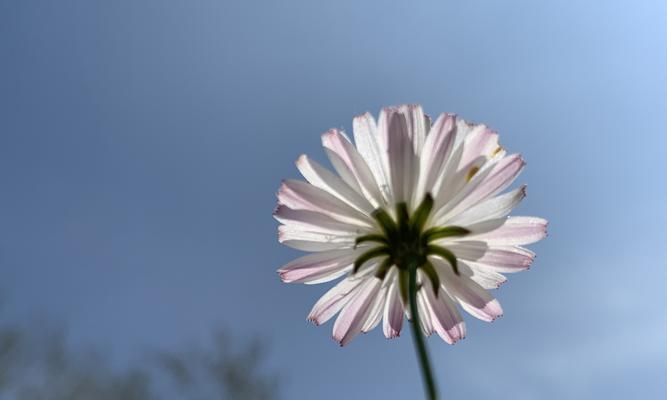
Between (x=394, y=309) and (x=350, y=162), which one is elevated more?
(x=350, y=162)

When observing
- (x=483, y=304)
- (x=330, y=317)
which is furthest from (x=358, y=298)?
(x=483, y=304)

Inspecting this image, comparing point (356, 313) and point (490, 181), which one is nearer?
point (490, 181)

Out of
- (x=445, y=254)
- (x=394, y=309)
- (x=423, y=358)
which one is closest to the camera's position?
(x=423, y=358)

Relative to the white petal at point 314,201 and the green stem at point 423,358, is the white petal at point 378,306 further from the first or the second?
the green stem at point 423,358

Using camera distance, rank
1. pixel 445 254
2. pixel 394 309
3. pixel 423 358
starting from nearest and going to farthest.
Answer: pixel 423 358
pixel 445 254
pixel 394 309

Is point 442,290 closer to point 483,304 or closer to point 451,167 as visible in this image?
point 483,304

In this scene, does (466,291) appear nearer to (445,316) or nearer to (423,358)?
(445,316)

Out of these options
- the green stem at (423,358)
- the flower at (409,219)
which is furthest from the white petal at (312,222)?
the green stem at (423,358)

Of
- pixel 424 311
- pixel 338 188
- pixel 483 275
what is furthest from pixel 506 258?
pixel 338 188
